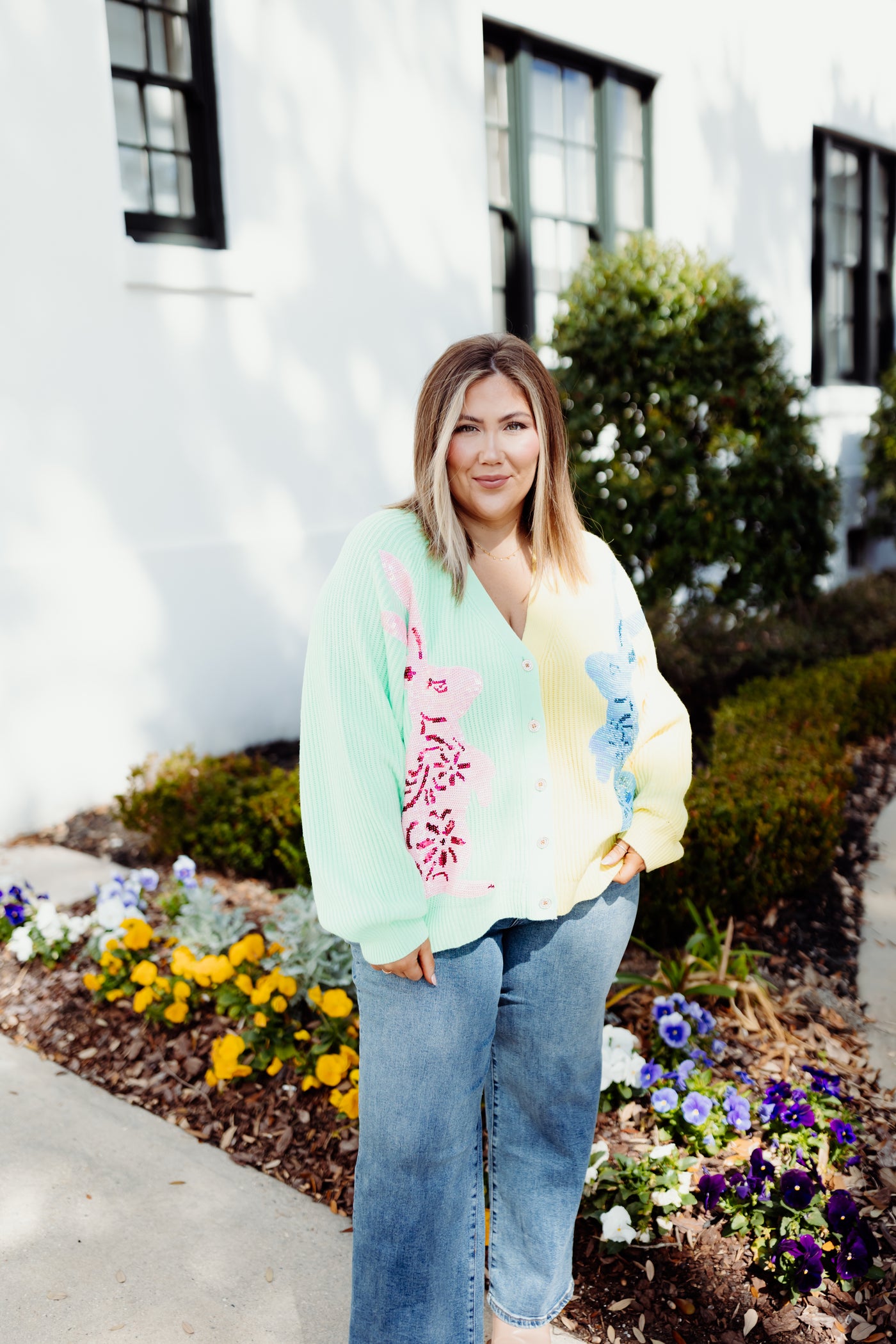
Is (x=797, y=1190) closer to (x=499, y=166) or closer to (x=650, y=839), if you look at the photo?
(x=650, y=839)

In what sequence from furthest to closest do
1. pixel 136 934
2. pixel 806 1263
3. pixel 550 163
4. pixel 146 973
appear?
pixel 550 163, pixel 136 934, pixel 146 973, pixel 806 1263

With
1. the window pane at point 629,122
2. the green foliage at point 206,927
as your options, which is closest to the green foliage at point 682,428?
the window pane at point 629,122

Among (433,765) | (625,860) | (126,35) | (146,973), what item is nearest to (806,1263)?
(625,860)

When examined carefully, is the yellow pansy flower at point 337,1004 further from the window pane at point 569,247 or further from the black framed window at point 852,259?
the black framed window at point 852,259

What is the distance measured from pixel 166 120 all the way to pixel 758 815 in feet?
14.0

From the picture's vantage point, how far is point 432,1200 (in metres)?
1.72

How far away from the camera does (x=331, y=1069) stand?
8.84 feet

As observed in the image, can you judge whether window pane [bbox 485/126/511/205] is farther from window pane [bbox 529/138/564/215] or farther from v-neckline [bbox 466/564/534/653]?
v-neckline [bbox 466/564/534/653]

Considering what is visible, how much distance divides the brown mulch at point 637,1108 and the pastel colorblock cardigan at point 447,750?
96cm

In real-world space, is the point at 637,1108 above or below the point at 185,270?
below

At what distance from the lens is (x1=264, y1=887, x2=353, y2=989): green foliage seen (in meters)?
2.95

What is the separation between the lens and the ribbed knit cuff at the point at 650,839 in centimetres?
191

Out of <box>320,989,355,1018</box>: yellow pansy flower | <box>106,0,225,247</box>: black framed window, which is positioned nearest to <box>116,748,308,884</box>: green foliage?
<box>320,989,355,1018</box>: yellow pansy flower

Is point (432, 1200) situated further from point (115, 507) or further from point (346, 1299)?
point (115, 507)
